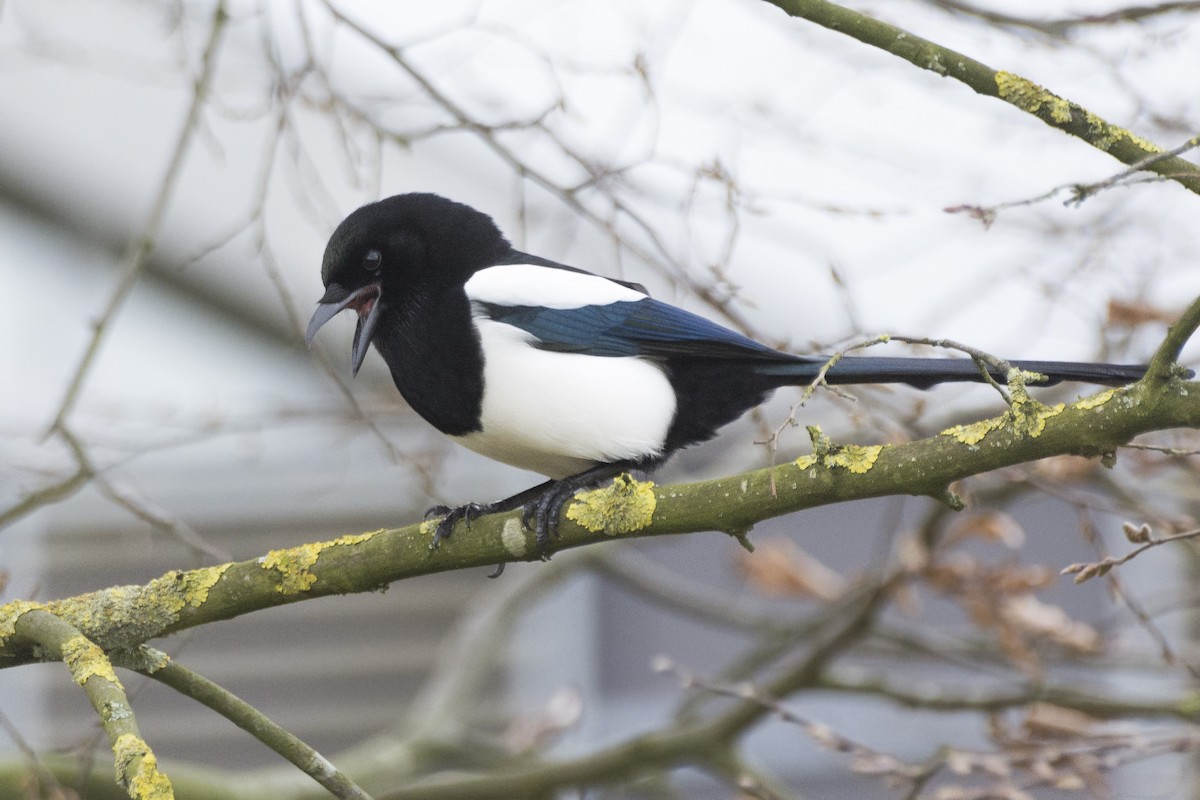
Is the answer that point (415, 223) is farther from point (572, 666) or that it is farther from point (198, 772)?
point (572, 666)

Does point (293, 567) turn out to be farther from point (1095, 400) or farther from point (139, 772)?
point (1095, 400)

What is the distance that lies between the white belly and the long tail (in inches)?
8.0

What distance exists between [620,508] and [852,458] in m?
0.31

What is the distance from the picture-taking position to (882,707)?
5418 mm

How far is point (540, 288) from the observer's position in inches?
94.0

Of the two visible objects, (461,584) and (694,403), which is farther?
(461,584)

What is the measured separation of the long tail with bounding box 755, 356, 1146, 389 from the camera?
1.85m

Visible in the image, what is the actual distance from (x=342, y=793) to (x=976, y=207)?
1.10 m

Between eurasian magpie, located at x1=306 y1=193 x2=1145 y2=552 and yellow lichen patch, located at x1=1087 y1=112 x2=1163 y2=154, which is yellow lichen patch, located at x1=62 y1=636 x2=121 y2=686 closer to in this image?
eurasian magpie, located at x1=306 y1=193 x2=1145 y2=552

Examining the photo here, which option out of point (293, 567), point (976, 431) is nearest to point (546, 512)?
point (293, 567)

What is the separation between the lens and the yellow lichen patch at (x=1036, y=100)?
68.9 inches

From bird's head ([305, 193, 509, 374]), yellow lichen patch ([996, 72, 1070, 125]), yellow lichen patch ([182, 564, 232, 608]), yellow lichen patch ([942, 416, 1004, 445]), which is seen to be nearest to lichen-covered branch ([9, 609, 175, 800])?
yellow lichen patch ([182, 564, 232, 608])

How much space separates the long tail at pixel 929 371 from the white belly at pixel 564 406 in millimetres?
204

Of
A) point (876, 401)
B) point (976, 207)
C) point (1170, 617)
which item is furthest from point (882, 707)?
point (976, 207)
